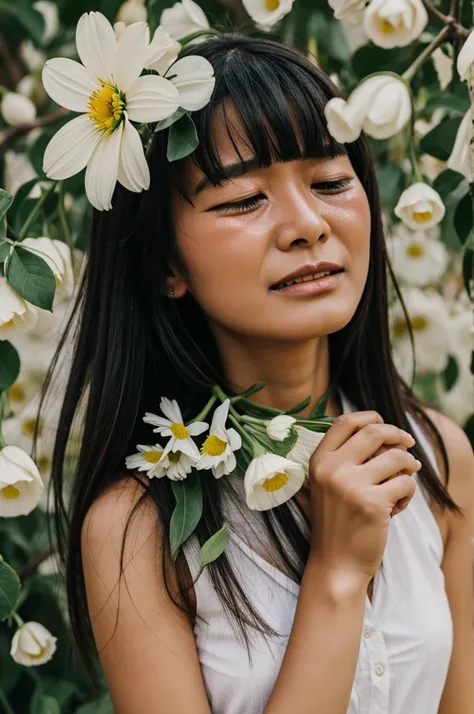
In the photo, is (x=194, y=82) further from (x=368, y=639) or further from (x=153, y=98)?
(x=368, y=639)

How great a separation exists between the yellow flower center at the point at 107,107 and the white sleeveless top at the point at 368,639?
45 centimetres

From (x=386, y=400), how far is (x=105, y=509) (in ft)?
1.31

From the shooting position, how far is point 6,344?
1105 mm

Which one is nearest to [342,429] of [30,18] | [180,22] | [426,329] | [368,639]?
[368,639]

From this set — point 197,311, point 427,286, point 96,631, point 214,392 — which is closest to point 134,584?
point 96,631

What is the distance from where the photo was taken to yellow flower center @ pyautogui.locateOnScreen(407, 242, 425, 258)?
5.30 ft

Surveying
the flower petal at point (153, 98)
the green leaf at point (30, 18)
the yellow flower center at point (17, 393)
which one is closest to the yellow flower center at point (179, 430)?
the flower petal at point (153, 98)

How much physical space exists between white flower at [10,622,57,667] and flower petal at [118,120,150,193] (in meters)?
0.57

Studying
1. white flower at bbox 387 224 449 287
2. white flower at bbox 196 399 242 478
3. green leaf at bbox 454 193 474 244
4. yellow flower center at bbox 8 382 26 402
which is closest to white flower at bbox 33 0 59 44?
yellow flower center at bbox 8 382 26 402

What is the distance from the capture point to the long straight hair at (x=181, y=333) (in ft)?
3.27

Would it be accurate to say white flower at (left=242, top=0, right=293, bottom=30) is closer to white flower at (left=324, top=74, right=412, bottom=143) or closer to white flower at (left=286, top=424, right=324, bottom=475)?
white flower at (left=324, top=74, right=412, bottom=143)

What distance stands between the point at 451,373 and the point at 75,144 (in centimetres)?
85

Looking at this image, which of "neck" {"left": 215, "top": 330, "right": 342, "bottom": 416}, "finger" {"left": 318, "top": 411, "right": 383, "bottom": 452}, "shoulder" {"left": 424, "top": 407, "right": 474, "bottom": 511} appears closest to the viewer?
"finger" {"left": 318, "top": 411, "right": 383, "bottom": 452}

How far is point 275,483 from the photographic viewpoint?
0.96 m
